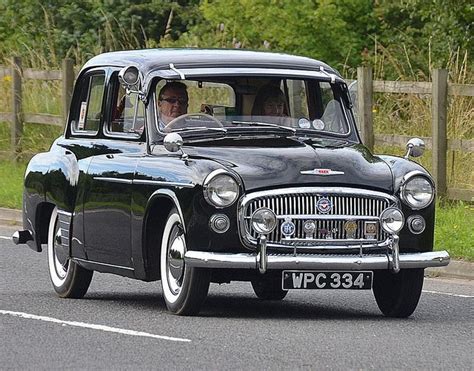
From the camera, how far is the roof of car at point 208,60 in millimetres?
12758

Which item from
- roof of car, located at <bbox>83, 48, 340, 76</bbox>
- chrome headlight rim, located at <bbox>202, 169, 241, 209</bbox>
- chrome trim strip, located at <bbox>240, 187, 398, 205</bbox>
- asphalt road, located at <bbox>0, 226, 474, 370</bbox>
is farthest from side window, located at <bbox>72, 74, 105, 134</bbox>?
chrome trim strip, located at <bbox>240, 187, 398, 205</bbox>

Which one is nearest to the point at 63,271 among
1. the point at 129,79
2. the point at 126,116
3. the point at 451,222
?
the point at 126,116

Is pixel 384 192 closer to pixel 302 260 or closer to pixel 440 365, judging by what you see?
pixel 302 260

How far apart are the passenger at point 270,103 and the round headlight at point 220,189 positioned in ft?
5.20

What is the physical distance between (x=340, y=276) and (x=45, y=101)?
16.9 m

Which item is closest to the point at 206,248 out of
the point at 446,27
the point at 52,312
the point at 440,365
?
the point at 52,312

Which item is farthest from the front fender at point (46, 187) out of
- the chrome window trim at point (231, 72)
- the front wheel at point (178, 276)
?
the front wheel at point (178, 276)

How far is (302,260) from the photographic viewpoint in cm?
1126

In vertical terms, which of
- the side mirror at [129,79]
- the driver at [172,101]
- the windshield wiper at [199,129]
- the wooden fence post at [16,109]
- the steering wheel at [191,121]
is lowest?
the wooden fence post at [16,109]

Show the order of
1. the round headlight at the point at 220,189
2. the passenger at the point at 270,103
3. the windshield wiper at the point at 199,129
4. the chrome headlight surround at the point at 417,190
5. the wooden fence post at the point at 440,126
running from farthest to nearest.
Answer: the wooden fence post at the point at 440,126, the passenger at the point at 270,103, the windshield wiper at the point at 199,129, the chrome headlight surround at the point at 417,190, the round headlight at the point at 220,189

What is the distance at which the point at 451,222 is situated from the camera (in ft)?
58.9

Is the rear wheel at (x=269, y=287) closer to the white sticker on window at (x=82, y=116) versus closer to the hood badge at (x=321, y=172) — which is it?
the hood badge at (x=321, y=172)

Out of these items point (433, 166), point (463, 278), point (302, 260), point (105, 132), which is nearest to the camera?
point (302, 260)

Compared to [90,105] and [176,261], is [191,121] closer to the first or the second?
[176,261]
